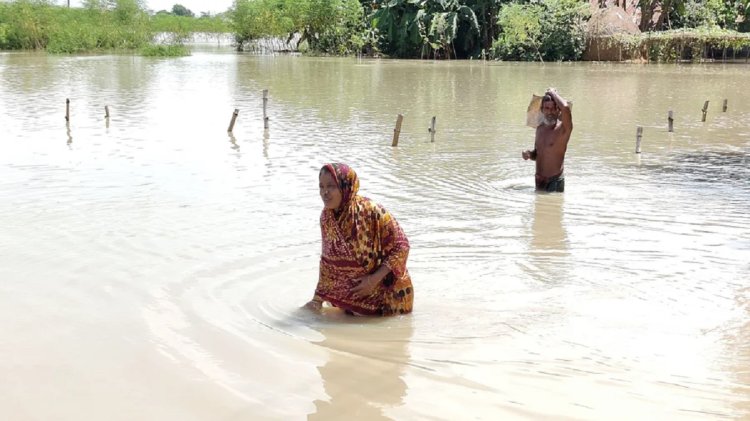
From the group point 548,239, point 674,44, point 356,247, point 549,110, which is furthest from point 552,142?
point 674,44

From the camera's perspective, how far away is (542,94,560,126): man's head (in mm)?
8766

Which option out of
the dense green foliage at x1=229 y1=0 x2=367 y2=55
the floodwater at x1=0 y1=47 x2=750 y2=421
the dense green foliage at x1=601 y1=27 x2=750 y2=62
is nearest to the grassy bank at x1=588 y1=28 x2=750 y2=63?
the dense green foliage at x1=601 y1=27 x2=750 y2=62

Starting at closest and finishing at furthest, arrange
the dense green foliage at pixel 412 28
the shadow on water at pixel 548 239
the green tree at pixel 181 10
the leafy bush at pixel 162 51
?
1. the shadow on water at pixel 548 239
2. the dense green foliage at pixel 412 28
3. the leafy bush at pixel 162 51
4. the green tree at pixel 181 10

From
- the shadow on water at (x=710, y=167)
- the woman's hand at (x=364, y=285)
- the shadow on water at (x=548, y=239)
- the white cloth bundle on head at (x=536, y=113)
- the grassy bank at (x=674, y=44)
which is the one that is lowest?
the shadow on water at (x=548, y=239)

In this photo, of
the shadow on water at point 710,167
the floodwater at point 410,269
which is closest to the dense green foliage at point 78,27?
the floodwater at point 410,269

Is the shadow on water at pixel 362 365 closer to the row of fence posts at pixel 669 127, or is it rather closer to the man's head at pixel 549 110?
the man's head at pixel 549 110

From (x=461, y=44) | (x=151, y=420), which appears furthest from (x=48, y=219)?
(x=461, y=44)

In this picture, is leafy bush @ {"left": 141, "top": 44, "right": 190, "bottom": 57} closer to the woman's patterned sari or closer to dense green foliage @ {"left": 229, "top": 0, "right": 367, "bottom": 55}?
dense green foliage @ {"left": 229, "top": 0, "right": 367, "bottom": 55}

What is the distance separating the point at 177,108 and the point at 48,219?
12108mm

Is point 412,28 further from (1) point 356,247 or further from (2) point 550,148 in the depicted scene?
(1) point 356,247

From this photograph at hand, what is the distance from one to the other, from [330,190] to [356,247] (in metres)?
0.40

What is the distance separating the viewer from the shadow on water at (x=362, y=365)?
3875 mm

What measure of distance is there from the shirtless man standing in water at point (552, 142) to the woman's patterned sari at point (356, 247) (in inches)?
180

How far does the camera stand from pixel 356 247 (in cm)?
455
